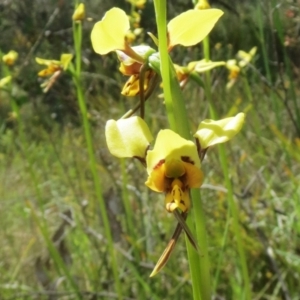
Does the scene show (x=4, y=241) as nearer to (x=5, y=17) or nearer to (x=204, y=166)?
(x=204, y=166)

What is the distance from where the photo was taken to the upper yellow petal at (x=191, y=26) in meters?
0.49

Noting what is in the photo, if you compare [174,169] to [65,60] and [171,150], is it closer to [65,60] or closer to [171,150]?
[171,150]

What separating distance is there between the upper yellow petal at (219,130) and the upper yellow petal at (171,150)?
19 mm

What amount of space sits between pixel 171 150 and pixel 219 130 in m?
0.05

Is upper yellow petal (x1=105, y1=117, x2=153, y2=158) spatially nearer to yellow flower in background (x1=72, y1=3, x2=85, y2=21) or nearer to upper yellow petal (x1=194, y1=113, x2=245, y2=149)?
A: upper yellow petal (x1=194, y1=113, x2=245, y2=149)

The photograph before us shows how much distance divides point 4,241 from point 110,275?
0.73 metres

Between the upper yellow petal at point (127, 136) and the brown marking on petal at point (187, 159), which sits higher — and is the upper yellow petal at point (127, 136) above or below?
above

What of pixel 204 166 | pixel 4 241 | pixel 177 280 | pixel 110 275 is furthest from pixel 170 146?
pixel 4 241

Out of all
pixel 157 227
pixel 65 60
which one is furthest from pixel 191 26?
pixel 157 227

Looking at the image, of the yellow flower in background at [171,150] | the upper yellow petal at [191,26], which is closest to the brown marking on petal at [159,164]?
the yellow flower in background at [171,150]

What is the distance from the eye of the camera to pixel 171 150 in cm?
50

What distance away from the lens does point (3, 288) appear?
1.65m

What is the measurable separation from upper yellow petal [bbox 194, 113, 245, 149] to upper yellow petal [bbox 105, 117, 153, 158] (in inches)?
2.0

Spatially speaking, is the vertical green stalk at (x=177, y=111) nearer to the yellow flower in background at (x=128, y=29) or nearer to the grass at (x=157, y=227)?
the yellow flower in background at (x=128, y=29)
